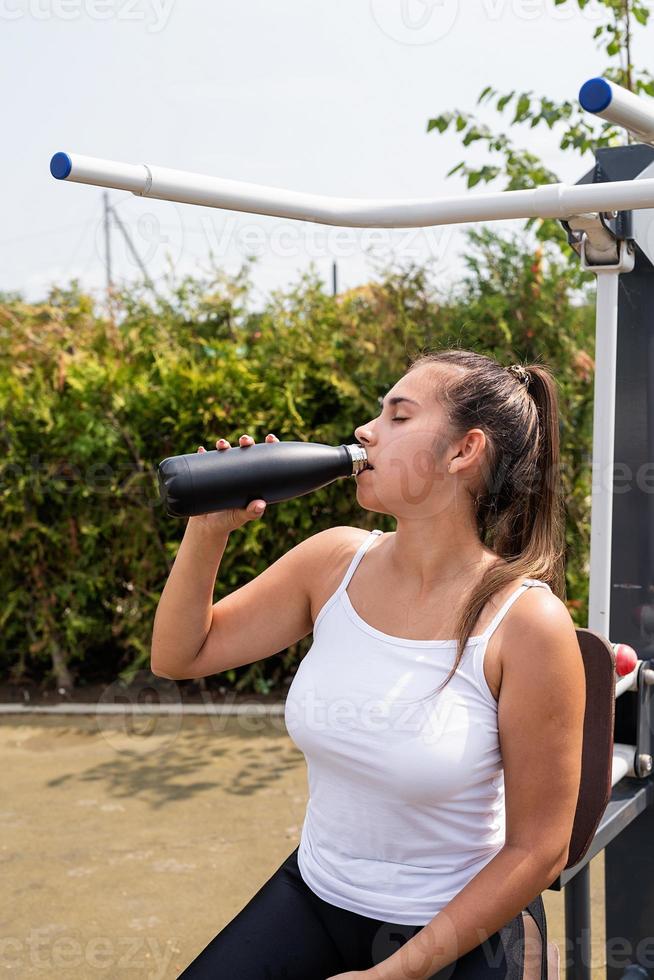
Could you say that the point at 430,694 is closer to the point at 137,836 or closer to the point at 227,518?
the point at 227,518

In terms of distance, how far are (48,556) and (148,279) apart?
1429mm

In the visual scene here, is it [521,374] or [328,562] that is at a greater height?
[521,374]

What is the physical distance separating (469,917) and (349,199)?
1.08 metres

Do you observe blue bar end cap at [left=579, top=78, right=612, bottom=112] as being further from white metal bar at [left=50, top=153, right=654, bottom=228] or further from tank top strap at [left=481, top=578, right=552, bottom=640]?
tank top strap at [left=481, top=578, right=552, bottom=640]

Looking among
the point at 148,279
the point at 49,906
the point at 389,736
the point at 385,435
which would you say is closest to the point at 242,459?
the point at 385,435

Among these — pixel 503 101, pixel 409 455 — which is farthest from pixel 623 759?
pixel 503 101

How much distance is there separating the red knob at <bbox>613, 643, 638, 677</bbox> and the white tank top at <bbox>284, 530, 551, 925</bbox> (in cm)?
47

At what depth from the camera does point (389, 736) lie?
150 centimetres

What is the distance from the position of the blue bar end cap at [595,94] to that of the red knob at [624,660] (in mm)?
1008

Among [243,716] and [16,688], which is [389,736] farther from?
[16,688]

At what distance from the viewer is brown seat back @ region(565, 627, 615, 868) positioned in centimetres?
161

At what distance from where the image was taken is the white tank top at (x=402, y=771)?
4.86ft

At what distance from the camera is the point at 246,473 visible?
149cm

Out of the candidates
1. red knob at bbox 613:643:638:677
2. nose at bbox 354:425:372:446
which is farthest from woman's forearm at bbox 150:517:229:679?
red knob at bbox 613:643:638:677
